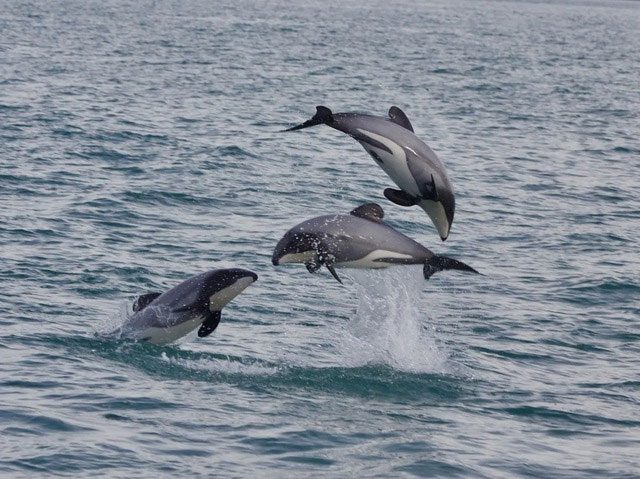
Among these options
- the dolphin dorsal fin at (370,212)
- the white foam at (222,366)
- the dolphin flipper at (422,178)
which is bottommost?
the white foam at (222,366)

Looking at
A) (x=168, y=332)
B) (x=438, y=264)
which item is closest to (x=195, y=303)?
(x=168, y=332)

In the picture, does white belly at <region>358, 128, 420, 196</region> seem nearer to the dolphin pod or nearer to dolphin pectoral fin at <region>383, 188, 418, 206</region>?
the dolphin pod

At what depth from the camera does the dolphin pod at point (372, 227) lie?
578 inches

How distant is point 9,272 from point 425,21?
380 ft

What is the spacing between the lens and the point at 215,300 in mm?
17391

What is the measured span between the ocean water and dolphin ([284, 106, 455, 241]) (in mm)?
3045

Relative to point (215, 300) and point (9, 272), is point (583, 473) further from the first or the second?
point (9, 272)

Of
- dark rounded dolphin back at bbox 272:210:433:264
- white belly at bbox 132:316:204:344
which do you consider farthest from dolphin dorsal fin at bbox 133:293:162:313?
dark rounded dolphin back at bbox 272:210:433:264

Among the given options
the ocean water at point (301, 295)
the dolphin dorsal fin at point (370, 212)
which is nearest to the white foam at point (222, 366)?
the ocean water at point (301, 295)

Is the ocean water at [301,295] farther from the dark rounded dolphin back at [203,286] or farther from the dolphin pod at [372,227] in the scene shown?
the dolphin pod at [372,227]

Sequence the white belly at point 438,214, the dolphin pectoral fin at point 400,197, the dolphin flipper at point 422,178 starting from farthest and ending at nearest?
the white belly at point 438,214 < the dolphin flipper at point 422,178 < the dolphin pectoral fin at point 400,197

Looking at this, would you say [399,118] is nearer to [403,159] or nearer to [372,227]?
[403,159]

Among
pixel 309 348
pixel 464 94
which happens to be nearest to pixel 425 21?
pixel 464 94

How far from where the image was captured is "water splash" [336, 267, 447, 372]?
19594mm
